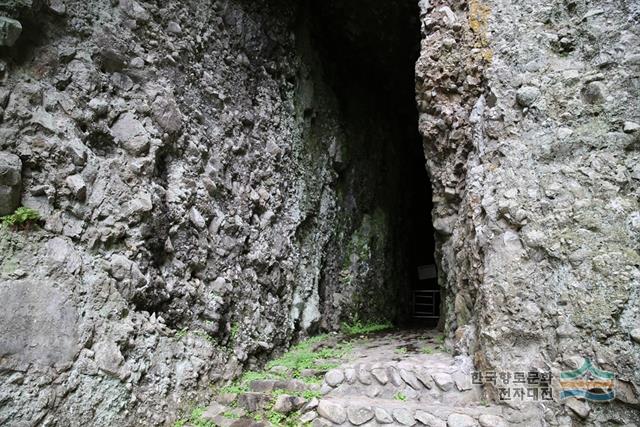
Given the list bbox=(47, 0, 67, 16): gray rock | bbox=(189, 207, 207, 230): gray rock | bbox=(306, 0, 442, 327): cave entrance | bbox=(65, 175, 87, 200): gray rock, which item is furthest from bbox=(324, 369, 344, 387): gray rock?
bbox=(47, 0, 67, 16): gray rock

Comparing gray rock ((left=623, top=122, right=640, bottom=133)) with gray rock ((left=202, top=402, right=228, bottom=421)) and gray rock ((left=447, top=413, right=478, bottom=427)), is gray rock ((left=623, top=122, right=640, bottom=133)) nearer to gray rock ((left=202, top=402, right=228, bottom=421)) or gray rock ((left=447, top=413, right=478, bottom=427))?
gray rock ((left=447, top=413, right=478, bottom=427))

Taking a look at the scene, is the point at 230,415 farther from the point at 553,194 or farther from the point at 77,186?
the point at 553,194

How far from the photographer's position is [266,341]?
219 inches

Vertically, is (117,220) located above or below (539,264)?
above

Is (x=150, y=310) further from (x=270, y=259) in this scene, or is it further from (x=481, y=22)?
(x=481, y=22)

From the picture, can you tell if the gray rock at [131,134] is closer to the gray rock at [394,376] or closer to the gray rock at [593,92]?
the gray rock at [394,376]

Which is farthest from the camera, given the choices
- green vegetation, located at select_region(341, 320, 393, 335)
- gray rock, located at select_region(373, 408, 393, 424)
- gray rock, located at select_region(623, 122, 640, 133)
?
green vegetation, located at select_region(341, 320, 393, 335)

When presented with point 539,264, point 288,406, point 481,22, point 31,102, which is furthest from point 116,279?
point 481,22

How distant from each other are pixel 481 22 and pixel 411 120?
620 cm

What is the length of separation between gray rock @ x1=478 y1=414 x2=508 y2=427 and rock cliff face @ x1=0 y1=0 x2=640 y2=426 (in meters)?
0.26

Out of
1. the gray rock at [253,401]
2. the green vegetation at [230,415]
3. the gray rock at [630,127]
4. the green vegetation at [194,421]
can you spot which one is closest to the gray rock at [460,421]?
the gray rock at [253,401]

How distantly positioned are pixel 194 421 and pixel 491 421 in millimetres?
2828

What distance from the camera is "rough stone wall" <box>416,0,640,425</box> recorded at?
3533mm

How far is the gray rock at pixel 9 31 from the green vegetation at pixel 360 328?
5959 mm
